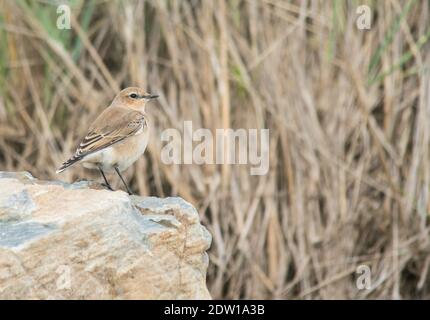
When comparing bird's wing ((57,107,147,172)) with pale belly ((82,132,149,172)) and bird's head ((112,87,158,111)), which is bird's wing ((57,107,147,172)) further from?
bird's head ((112,87,158,111))

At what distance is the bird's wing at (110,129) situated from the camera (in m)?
5.25

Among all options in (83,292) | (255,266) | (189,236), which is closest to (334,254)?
(255,266)

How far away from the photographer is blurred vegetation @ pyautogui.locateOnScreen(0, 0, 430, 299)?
682 cm

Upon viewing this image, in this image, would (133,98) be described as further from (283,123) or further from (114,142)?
(283,123)

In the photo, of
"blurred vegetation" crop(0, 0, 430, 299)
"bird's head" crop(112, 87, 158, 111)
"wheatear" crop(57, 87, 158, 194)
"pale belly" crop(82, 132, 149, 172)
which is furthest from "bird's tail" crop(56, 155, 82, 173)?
"blurred vegetation" crop(0, 0, 430, 299)

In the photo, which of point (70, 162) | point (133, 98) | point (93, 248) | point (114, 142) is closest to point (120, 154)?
point (114, 142)

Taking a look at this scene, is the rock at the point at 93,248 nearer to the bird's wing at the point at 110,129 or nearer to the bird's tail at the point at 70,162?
the bird's tail at the point at 70,162

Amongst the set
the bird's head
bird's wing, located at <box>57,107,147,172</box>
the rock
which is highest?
the bird's head

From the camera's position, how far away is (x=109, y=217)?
3670mm

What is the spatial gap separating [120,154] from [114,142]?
0.08m

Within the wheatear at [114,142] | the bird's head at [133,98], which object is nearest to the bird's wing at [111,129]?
the wheatear at [114,142]

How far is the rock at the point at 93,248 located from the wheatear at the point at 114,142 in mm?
1262

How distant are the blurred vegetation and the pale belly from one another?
4.56ft

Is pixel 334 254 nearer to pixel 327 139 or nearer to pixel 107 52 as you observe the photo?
pixel 327 139
